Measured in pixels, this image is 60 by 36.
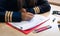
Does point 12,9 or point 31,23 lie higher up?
point 12,9

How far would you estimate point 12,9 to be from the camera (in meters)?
1.40

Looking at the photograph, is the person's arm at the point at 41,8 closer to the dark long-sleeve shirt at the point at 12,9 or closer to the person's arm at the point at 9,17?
the dark long-sleeve shirt at the point at 12,9

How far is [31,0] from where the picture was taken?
1449 mm

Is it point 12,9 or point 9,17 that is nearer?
point 9,17

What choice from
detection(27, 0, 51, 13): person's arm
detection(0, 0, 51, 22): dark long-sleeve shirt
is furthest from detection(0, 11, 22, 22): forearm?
detection(27, 0, 51, 13): person's arm

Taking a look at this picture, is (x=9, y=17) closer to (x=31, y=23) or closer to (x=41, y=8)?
(x=31, y=23)

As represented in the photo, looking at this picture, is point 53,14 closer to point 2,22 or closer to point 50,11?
point 50,11

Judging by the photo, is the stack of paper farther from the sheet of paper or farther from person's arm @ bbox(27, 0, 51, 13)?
person's arm @ bbox(27, 0, 51, 13)

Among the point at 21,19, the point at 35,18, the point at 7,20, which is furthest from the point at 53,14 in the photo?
the point at 7,20

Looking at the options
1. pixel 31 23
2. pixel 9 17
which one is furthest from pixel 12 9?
pixel 31 23

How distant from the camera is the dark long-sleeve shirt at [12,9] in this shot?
1.25m

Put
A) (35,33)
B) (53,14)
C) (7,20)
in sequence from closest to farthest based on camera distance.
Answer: (35,33) < (7,20) < (53,14)

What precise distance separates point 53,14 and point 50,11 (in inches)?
3.6

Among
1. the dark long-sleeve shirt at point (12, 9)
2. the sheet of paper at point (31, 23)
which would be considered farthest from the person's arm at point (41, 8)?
the sheet of paper at point (31, 23)
